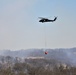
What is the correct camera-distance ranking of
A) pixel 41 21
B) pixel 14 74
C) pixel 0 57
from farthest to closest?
1. pixel 0 57
2. pixel 14 74
3. pixel 41 21

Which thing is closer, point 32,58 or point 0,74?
point 0,74

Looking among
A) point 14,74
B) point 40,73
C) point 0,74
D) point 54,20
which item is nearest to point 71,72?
point 40,73

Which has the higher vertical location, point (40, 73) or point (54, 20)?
point (54, 20)

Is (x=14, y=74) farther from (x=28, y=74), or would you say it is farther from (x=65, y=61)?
(x=65, y=61)

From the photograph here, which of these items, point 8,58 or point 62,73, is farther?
point 8,58

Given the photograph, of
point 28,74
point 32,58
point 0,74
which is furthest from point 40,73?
point 32,58

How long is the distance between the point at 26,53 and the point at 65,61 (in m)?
48.2

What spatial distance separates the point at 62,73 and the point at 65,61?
4559 cm

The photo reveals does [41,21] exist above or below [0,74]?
above

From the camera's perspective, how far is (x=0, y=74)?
3703 inches

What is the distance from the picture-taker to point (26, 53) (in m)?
198

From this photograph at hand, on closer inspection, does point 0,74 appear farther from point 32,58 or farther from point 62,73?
point 32,58

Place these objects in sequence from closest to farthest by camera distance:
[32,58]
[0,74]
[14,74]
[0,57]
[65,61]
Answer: [0,74], [14,74], [65,61], [32,58], [0,57]

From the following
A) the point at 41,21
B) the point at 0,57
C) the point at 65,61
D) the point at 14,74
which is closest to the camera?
the point at 41,21
